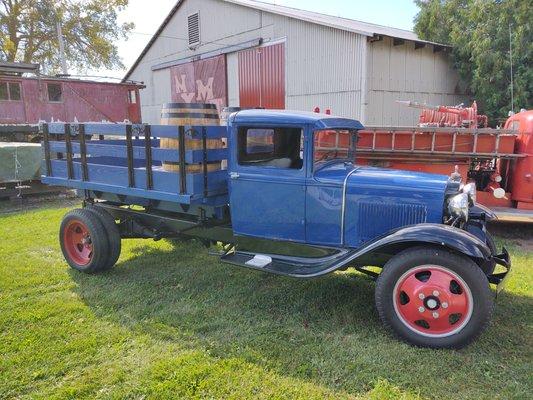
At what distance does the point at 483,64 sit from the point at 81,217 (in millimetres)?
12739

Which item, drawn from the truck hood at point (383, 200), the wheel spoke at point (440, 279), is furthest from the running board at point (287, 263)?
the wheel spoke at point (440, 279)

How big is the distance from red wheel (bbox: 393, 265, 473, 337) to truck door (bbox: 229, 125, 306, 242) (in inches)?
40.5

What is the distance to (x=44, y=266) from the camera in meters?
4.97

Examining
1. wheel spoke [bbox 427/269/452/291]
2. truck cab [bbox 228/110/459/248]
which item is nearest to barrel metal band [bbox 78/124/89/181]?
truck cab [bbox 228/110/459/248]

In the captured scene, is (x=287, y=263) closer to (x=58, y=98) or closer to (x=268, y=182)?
(x=268, y=182)

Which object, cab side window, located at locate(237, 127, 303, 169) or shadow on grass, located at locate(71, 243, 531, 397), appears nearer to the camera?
shadow on grass, located at locate(71, 243, 531, 397)

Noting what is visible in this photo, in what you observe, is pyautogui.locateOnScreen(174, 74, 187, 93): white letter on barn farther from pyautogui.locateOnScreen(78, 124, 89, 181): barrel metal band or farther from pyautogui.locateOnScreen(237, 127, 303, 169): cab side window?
pyautogui.locateOnScreen(237, 127, 303, 169): cab side window

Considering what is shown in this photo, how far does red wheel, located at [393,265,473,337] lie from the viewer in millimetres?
3115

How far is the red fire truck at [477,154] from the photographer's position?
6.07 metres

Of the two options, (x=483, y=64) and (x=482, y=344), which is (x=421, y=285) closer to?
(x=482, y=344)

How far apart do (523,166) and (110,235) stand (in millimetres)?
5587

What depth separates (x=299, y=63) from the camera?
43.7 feet

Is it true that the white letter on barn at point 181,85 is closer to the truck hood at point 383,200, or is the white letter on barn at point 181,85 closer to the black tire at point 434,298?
the truck hood at point 383,200

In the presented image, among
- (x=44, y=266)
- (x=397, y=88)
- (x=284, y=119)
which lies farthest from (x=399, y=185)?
(x=397, y=88)
